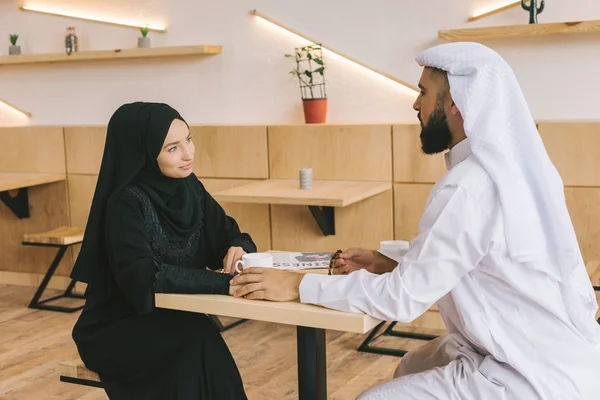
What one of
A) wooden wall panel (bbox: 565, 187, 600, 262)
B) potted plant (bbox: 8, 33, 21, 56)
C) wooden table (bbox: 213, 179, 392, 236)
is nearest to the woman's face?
wooden table (bbox: 213, 179, 392, 236)

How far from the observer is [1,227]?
6.20m

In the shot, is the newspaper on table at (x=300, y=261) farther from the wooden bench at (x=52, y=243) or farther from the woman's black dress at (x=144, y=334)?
the wooden bench at (x=52, y=243)

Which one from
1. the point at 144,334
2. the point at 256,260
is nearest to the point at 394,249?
the point at 256,260

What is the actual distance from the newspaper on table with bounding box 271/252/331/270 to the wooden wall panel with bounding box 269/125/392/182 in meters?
2.02

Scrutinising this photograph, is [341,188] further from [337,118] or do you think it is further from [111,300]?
[111,300]

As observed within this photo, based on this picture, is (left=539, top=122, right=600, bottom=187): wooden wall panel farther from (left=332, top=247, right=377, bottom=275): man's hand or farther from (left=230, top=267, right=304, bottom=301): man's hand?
(left=230, top=267, right=304, bottom=301): man's hand

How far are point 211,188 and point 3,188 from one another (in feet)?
4.41

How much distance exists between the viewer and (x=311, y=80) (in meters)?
→ 4.99

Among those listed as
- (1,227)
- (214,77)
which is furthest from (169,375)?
(1,227)

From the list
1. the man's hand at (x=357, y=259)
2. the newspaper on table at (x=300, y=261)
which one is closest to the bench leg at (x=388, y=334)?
the newspaper on table at (x=300, y=261)

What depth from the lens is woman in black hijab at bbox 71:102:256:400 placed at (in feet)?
8.97

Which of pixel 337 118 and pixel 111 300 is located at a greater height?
Answer: pixel 337 118

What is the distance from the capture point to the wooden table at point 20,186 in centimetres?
560

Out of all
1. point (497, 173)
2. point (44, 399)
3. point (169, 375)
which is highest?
point (497, 173)
